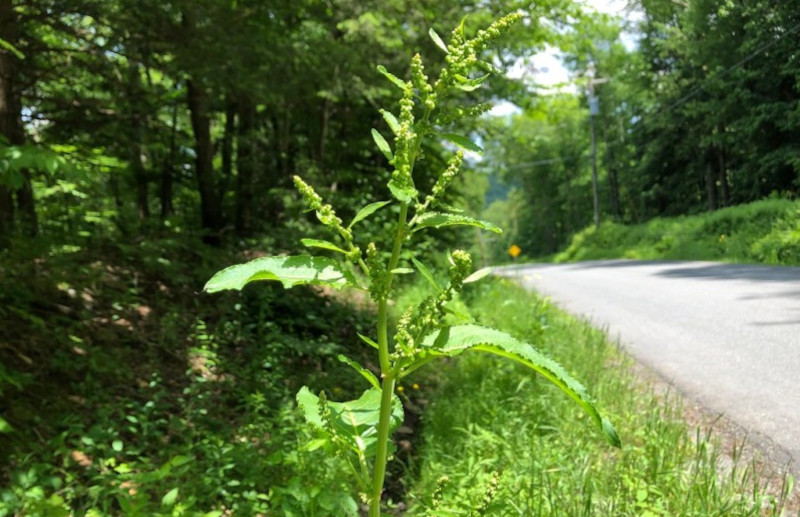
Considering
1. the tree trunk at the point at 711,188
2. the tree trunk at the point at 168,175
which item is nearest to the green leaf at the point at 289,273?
the tree trunk at the point at 168,175

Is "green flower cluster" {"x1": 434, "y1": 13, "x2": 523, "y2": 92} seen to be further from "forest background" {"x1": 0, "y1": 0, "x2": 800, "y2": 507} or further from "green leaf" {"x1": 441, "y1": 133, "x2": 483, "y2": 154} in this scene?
"forest background" {"x1": 0, "y1": 0, "x2": 800, "y2": 507}

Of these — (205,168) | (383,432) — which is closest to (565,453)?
(383,432)

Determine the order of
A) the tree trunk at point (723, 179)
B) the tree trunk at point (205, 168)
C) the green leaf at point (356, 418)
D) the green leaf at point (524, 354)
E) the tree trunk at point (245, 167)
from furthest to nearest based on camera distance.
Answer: the tree trunk at point (723, 179) → the tree trunk at point (245, 167) → the tree trunk at point (205, 168) → the green leaf at point (356, 418) → the green leaf at point (524, 354)

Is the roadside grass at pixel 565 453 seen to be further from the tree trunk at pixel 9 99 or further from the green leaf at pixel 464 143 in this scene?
the tree trunk at pixel 9 99

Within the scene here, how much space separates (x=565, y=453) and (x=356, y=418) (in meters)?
2.07

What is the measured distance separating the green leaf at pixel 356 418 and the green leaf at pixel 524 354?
0.32 meters

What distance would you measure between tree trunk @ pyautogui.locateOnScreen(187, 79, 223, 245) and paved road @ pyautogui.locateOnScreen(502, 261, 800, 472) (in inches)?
201

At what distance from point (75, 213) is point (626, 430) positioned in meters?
6.93

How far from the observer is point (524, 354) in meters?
0.99

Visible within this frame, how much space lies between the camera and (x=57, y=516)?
2.60 metres

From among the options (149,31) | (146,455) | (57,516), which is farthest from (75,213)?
(57,516)

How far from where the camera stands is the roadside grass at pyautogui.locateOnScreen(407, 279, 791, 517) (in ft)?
7.87

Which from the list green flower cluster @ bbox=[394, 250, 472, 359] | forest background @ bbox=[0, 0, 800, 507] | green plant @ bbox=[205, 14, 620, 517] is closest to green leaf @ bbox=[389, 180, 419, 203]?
green plant @ bbox=[205, 14, 620, 517]

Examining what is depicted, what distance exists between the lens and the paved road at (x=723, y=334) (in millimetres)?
3947
